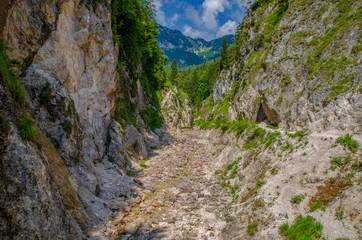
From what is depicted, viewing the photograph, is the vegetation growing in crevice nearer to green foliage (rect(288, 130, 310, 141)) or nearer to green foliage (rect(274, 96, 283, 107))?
green foliage (rect(274, 96, 283, 107))

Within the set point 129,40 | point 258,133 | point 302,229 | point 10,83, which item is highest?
point 129,40

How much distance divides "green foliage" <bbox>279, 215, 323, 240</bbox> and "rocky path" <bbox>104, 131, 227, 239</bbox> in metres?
3.74

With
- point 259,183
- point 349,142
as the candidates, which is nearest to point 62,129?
point 259,183

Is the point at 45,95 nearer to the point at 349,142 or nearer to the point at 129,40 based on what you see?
the point at 349,142

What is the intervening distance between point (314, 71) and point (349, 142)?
8.08m

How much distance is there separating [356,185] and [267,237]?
13.6 ft

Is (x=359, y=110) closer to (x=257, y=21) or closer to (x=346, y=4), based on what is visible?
(x=346, y=4)

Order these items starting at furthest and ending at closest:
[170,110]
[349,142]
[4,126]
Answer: [170,110] < [349,142] < [4,126]

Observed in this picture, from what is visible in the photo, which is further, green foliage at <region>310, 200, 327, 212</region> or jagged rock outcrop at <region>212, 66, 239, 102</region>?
jagged rock outcrop at <region>212, 66, 239, 102</region>

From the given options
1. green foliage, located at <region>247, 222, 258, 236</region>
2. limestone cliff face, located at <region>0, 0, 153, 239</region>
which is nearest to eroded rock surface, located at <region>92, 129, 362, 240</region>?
green foliage, located at <region>247, 222, 258, 236</region>

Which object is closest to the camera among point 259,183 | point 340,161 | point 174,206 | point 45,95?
point 340,161

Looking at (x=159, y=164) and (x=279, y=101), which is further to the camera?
(x=159, y=164)

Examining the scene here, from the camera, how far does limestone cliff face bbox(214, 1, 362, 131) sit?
38.6 feet

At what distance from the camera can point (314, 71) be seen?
15.1 metres
